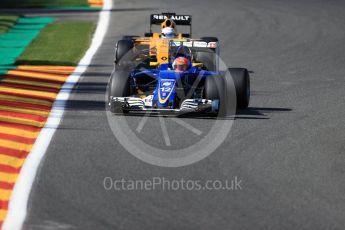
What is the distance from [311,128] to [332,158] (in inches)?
77.3

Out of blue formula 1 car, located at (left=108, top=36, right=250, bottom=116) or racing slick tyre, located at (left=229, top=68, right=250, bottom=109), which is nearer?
blue formula 1 car, located at (left=108, top=36, right=250, bottom=116)

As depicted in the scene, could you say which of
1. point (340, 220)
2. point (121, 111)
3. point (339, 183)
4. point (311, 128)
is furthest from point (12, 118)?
point (340, 220)

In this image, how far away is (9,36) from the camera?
26.4 metres

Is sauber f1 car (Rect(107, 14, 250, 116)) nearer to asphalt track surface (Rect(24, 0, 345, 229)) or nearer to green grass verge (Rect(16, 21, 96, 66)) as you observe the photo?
asphalt track surface (Rect(24, 0, 345, 229))

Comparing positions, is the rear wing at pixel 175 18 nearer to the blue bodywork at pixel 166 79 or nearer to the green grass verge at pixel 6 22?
the blue bodywork at pixel 166 79

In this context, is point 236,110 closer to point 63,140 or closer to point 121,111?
point 121,111

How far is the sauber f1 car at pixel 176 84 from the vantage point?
14.7 metres

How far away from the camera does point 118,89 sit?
14977mm

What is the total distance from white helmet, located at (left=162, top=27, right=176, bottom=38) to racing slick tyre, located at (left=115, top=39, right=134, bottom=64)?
2.23 feet

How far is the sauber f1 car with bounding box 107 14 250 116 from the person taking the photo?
14703 mm

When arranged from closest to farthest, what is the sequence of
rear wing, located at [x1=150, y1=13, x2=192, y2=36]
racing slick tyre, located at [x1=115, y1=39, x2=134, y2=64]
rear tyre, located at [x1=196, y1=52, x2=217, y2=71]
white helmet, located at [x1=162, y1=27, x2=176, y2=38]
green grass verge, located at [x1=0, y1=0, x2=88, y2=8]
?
1. rear tyre, located at [x1=196, y1=52, x2=217, y2=71]
2. racing slick tyre, located at [x1=115, y1=39, x2=134, y2=64]
3. white helmet, located at [x1=162, y1=27, x2=176, y2=38]
4. rear wing, located at [x1=150, y1=13, x2=192, y2=36]
5. green grass verge, located at [x1=0, y1=0, x2=88, y2=8]

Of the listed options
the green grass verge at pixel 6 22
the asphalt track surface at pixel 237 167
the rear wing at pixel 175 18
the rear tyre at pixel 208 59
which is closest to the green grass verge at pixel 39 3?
the green grass verge at pixel 6 22

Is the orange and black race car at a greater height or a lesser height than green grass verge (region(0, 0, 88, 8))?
lesser

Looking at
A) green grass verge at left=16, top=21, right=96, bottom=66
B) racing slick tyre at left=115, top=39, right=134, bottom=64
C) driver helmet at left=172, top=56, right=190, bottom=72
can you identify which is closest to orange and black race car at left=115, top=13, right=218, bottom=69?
racing slick tyre at left=115, top=39, right=134, bottom=64
